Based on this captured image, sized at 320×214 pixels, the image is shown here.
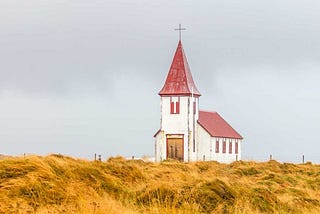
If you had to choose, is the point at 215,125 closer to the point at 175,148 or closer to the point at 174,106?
the point at 174,106

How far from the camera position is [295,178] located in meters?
27.4

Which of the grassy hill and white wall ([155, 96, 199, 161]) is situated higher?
white wall ([155, 96, 199, 161])

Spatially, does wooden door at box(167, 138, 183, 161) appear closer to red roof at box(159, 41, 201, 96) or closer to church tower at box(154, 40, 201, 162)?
church tower at box(154, 40, 201, 162)

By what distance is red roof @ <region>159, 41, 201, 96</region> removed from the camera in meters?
61.6

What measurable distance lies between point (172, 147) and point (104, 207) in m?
48.1

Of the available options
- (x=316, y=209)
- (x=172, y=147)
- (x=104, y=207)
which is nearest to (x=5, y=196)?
(x=104, y=207)

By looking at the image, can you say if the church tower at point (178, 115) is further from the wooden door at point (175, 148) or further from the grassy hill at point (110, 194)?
the grassy hill at point (110, 194)

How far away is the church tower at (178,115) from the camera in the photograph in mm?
61688

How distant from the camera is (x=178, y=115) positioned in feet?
205

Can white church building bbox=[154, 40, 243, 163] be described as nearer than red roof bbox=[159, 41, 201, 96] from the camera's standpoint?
No

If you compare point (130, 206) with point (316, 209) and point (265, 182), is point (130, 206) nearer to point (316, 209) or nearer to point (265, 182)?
point (316, 209)

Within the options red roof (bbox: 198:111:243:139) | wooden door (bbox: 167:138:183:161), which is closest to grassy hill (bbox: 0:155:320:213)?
wooden door (bbox: 167:138:183:161)

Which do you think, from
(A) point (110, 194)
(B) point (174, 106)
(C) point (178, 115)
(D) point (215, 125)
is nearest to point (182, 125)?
(C) point (178, 115)

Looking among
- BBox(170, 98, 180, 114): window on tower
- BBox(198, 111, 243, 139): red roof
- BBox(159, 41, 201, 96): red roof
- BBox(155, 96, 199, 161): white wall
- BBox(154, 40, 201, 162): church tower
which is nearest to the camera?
BBox(159, 41, 201, 96): red roof
